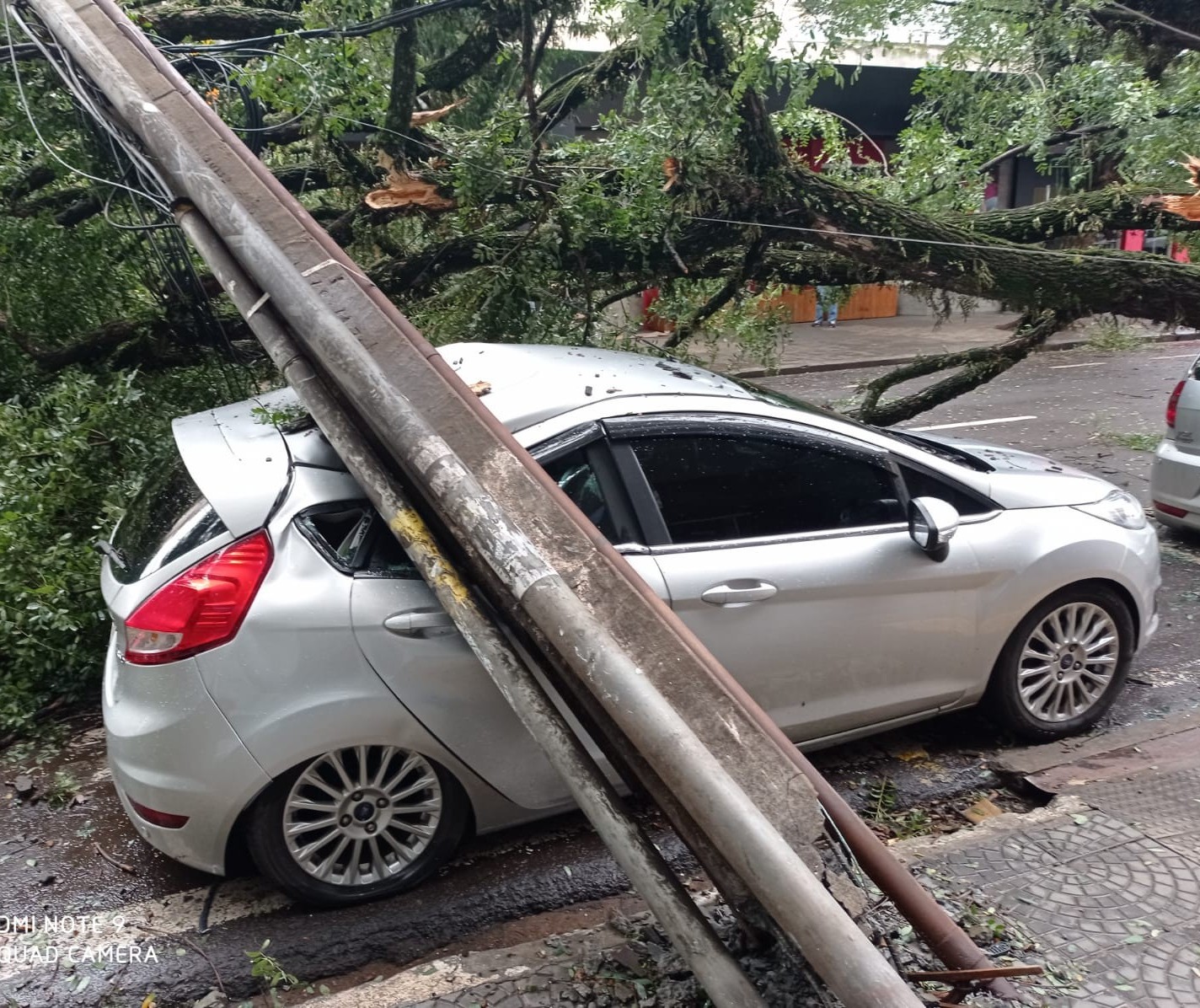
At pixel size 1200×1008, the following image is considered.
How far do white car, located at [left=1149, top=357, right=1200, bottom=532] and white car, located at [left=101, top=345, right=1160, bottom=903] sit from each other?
2285 millimetres

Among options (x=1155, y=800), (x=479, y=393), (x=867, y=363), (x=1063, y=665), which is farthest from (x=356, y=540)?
(x=867, y=363)

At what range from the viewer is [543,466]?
3354 mm

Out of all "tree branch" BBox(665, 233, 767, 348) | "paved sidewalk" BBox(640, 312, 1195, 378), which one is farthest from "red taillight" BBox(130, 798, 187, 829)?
"paved sidewalk" BBox(640, 312, 1195, 378)

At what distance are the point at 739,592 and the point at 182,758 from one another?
184 cm

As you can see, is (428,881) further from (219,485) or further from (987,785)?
(987,785)

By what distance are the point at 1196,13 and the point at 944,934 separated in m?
7.72

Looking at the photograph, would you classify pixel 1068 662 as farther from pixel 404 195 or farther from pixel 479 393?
pixel 404 195

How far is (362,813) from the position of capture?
3.14 m

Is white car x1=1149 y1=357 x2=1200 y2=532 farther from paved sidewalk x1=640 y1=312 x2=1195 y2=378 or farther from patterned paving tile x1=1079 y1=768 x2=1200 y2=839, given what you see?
paved sidewalk x1=640 y1=312 x2=1195 y2=378

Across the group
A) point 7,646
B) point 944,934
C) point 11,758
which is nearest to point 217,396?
point 7,646

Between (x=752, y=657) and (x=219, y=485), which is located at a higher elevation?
(x=219, y=485)

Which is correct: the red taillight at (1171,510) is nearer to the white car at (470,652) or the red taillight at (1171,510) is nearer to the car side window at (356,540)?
the white car at (470,652)

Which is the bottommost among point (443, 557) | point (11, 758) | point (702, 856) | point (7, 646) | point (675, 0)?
point (11, 758)

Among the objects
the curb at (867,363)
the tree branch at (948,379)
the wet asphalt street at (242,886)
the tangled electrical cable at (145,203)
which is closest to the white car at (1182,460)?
the tree branch at (948,379)
